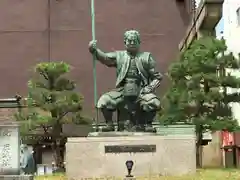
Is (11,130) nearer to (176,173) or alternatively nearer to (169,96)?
(176,173)

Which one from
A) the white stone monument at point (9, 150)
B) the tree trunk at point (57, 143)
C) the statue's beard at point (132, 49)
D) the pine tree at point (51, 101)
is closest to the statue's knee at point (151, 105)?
the statue's beard at point (132, 49)

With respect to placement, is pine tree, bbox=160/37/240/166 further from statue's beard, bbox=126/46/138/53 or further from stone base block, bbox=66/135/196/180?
stone base block, bbox=66/135/196/180

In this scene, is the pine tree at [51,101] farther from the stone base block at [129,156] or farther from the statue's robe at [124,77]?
the stone base block at [129,156]

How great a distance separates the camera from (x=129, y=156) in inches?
514

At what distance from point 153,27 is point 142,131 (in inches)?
779

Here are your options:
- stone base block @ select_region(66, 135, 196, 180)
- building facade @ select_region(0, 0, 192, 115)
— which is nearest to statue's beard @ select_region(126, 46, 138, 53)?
stone base block @ select_region(66, 135, 196, 180)

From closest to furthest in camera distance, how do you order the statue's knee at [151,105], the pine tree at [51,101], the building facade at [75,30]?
the statue's knee at [151,105] → the pine tree at [51,101] → the building facade at [75,30]

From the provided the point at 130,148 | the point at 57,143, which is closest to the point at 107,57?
the point at 130,148

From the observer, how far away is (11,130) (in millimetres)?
9922

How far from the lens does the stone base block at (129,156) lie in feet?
42.8

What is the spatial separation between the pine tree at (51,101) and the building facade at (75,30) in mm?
7615

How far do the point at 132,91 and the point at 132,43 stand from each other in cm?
131

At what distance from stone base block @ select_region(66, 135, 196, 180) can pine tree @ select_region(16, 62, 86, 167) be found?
10.0m

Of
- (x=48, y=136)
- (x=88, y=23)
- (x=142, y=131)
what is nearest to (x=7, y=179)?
(x=142, y=131)
